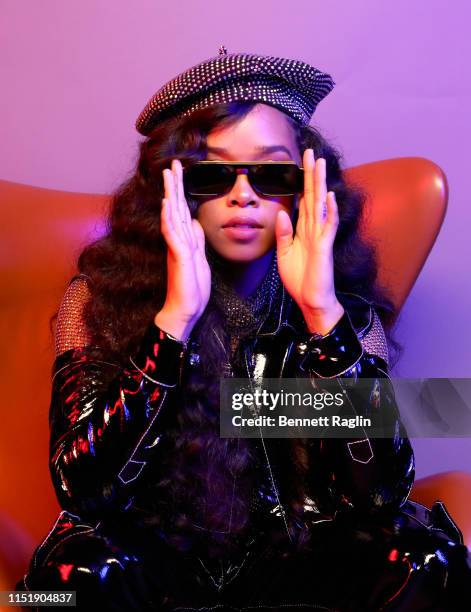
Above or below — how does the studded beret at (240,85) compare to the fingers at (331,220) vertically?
above

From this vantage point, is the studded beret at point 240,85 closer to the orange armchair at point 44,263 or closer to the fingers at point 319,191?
the fingers at point 319,191

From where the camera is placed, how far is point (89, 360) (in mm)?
1302

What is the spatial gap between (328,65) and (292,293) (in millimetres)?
844

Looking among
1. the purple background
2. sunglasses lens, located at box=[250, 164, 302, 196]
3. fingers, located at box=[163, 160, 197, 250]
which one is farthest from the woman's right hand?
the purple background

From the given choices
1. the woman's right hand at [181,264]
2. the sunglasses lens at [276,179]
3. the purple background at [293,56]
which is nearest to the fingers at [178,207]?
the woman's right hand at [181,264]

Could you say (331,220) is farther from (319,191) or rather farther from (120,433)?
(120,433)

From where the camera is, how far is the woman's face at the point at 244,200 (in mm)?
1292

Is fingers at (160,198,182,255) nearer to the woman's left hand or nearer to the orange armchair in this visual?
the woman's left hand

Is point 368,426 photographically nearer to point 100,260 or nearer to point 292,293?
point 292,293

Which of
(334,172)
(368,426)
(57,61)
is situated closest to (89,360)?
(368,426)

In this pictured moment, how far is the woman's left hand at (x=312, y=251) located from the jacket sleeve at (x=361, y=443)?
0.03 meters

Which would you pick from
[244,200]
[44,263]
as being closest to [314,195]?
[244,200]

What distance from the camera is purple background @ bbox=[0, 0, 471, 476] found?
1.90m

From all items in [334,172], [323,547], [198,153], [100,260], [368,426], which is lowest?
[323,547]
